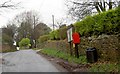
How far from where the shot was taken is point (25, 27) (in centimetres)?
9725

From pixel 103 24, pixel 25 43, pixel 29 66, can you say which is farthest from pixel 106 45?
pixel 25 43

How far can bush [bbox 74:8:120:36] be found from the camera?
45.9ft

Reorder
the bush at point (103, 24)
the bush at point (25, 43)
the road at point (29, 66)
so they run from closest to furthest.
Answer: the bush at point (103, 24), the road at point (29, 66), the bush at point (25, 43)

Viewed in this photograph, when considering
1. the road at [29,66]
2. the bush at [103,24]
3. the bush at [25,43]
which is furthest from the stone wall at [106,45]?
the bush at [25,43]

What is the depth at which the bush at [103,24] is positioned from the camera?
13984 mm

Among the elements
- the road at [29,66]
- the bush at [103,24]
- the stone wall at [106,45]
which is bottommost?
the road at [29,66]

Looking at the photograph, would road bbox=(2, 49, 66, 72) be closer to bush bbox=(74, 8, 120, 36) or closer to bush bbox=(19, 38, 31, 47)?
bush bbox=(74, 8, 120, 36)

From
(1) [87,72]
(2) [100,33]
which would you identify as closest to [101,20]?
(2) [100,33]

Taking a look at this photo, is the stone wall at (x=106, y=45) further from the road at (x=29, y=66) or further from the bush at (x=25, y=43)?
the bush at (x=25, y=43)

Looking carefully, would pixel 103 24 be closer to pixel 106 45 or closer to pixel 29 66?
pixel 106 45

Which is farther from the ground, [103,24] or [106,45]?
[103,24]

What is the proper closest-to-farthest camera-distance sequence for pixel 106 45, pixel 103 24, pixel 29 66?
pixel 106 45 → pixel 103 24 → pixel 29 66

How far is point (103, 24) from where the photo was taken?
51.6ft

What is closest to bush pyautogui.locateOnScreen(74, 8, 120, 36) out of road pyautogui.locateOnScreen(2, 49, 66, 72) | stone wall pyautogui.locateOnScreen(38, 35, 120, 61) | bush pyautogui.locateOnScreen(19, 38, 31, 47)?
stone wall pyautogui.locateOnScreen(38, 35, 120, 61)
